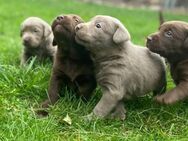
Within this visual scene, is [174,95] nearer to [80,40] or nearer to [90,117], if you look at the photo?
[90,117]

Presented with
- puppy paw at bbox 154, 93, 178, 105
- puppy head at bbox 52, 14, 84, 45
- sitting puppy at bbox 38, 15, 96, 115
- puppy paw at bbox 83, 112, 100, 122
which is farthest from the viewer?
sitting puppy at bbox 38, 15, 96, 115

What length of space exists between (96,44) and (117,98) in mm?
650

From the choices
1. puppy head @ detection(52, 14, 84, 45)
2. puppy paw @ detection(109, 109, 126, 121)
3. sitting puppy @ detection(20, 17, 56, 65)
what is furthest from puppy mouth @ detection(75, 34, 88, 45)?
sitting puppy @ detection(20, 17, 56, 65)

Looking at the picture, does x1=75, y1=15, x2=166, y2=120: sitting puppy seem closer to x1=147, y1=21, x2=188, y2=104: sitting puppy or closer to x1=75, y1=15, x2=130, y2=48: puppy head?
x1=75, y1=15, x2=130, y2=48: puppy head

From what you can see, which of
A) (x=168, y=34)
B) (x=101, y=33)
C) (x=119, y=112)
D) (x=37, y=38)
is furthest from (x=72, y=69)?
(x=37, y=38)

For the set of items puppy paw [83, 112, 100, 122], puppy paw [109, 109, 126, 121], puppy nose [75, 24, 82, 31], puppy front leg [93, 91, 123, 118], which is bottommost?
puppy paw [109, 109, 126, 121]

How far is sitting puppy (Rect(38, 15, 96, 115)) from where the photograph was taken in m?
6.24

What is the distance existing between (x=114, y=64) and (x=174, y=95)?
75 cm

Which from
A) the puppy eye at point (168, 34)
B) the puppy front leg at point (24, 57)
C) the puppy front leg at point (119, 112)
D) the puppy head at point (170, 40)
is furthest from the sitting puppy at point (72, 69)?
the puppy front leg at point (24, 57)

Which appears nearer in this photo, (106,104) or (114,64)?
(106,104)

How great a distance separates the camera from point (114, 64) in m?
5.94

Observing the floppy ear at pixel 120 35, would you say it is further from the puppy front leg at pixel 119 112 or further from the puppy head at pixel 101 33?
the puppy front leg at pixel 119 112

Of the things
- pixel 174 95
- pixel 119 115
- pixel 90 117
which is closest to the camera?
pixel 90 117

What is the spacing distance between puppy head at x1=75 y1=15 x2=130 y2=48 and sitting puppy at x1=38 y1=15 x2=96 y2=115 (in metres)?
0.29
